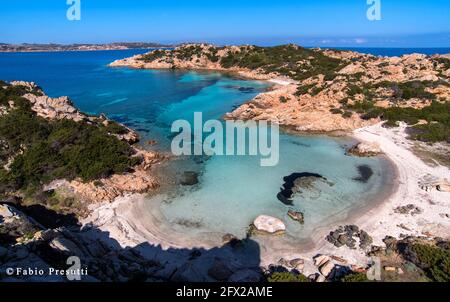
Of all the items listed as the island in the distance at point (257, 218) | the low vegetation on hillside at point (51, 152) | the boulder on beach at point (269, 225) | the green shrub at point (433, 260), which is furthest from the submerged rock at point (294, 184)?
the low vegetation on hillside at point (51, 152)

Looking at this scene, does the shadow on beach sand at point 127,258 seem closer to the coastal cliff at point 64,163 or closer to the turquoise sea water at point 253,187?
the turquoise sea water at point 253,187

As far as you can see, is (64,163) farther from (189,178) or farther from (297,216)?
(297,216)

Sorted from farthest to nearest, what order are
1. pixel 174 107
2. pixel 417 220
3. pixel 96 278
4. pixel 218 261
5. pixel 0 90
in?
1. pixel 174 107
2. pixel 0 90
3. pixel 417 220
4. pixel 218 261
5. pixel 96 278

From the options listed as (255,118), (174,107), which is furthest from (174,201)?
(174,107)

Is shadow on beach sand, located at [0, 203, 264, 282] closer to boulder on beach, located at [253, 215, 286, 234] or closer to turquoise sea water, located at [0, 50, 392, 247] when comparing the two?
boulder on beach, located at [253, 215, 286, 234]

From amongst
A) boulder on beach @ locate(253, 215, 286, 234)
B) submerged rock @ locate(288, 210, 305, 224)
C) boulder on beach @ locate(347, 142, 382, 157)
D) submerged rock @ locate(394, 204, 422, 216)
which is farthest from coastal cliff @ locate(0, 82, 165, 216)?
boulder on beach @ locate(347, 142, 382, 157)

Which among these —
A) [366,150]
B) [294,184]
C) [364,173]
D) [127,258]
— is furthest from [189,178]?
[366,150]

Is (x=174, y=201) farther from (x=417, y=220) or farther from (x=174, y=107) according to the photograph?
(x=174, y=107)
